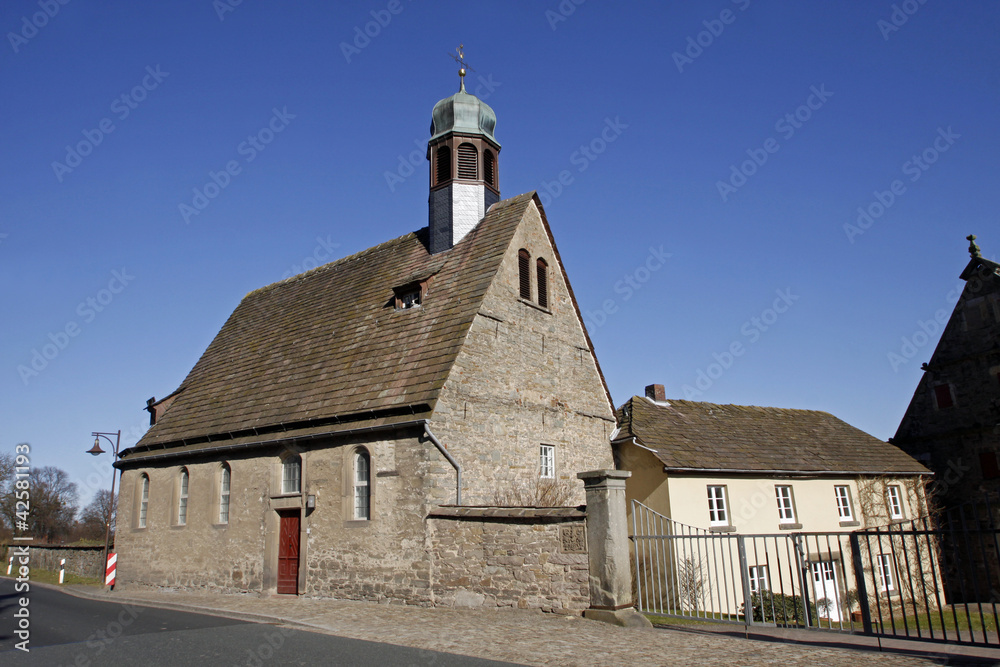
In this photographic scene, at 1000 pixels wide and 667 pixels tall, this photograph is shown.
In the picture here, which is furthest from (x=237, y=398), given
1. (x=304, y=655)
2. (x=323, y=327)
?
(x=304, y=655)

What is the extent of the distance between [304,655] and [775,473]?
16.4 m

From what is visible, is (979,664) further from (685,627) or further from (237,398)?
(237,398)

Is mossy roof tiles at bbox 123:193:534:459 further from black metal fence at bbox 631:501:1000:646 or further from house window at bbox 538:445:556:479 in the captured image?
black metal fence at bbox 631:501:1000:646

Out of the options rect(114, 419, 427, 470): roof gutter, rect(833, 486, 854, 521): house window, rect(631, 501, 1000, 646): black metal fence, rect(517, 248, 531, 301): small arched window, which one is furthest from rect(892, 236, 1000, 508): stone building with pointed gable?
rect(114, 419, 427, 470): roof gutter

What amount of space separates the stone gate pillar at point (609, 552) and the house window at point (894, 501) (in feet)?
56.5

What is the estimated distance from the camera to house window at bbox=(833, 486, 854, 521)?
22125mm

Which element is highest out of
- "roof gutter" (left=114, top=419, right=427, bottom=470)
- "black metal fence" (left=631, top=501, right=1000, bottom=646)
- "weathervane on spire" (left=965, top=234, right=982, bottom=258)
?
"weathervane on spire" (left=965, top=234, right=982, bottom=258)

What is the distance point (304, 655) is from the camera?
834cm

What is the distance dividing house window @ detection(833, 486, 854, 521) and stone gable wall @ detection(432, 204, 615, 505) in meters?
8.79

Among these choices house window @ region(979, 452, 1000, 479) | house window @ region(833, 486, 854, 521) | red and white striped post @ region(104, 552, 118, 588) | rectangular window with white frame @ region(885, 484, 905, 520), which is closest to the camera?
red and white striped post @ region(104, 552, 118, 588)

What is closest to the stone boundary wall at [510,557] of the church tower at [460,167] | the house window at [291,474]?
the house window at [291,474]

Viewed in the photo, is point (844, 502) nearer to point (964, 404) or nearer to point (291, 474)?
point (964, 404)

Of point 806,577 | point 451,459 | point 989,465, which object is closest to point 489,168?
point 451,459

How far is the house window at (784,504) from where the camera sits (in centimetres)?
2078
